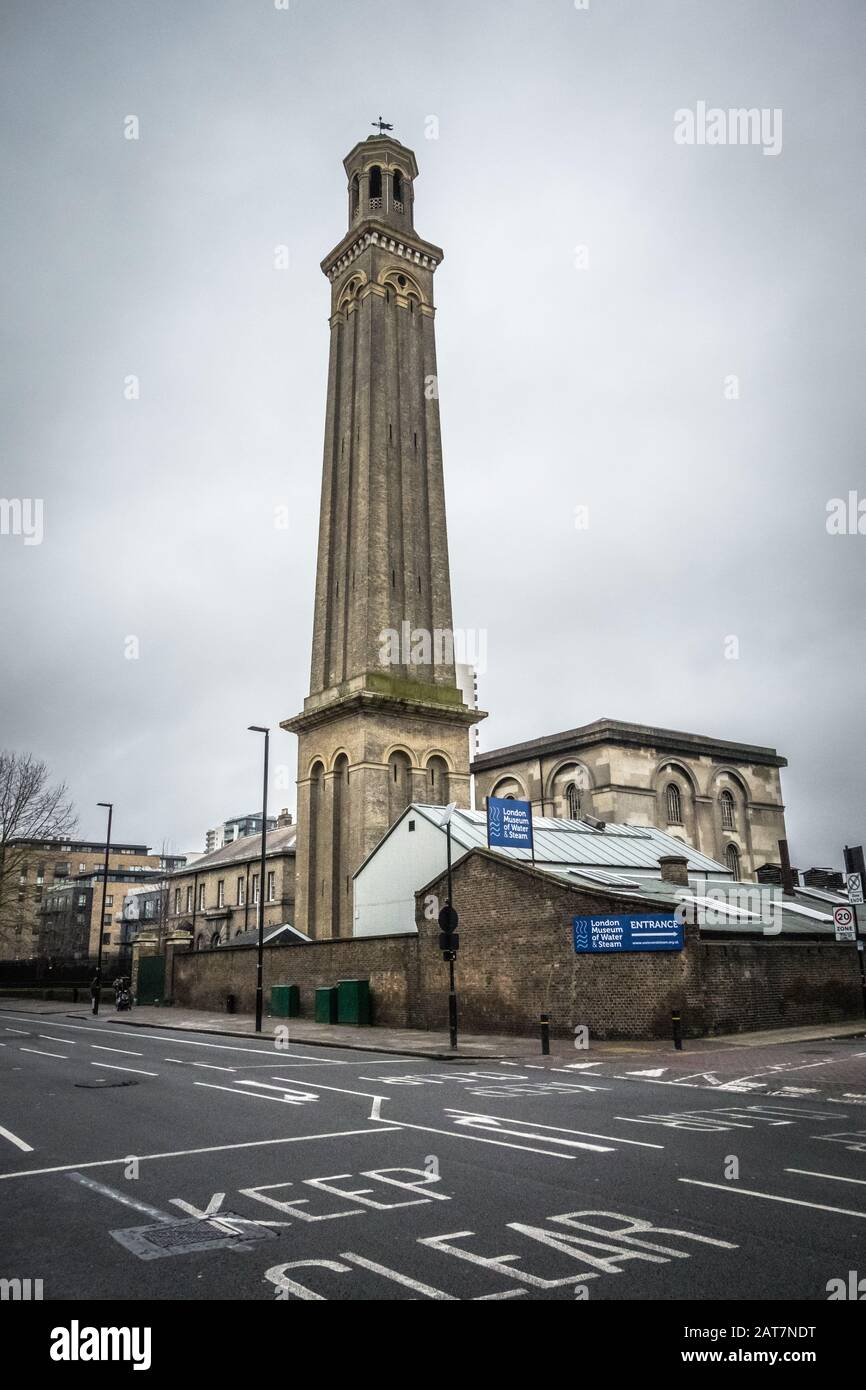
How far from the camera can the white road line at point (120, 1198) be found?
7.07 m

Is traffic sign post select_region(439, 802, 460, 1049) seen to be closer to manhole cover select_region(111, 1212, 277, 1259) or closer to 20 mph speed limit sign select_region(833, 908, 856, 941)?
20 mph speed limit sign select_region(833, 908, 856, 941)

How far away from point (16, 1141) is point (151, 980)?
1470 inches

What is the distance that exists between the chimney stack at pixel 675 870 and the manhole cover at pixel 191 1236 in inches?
1054

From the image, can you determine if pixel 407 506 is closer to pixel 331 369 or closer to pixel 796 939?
pixel 331 369

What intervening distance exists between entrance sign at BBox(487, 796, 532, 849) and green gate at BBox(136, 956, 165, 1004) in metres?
A: 23.1

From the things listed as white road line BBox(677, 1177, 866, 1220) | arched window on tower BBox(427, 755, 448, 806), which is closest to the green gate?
arched window on tower BBox(427, 755, 448, 806)

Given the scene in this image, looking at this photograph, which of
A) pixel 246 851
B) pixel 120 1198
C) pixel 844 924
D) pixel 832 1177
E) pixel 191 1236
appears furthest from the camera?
pixel 246 851

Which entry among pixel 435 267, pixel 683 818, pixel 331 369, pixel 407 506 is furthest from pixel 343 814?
pixel 435 267

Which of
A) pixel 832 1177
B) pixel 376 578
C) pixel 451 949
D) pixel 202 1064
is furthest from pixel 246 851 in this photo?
pixel 832 1177

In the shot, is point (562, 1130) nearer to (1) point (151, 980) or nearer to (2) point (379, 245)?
(1) point (151, 980)

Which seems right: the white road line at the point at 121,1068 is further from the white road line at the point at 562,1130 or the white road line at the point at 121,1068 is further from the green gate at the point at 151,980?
the green gate at the point at 151,980

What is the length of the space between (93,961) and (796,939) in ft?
133

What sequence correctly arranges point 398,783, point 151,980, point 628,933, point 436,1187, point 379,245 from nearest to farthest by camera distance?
point 436,1187
point 628,933
point 398,783
point 151,980
point 379,245

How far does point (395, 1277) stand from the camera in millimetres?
5523
